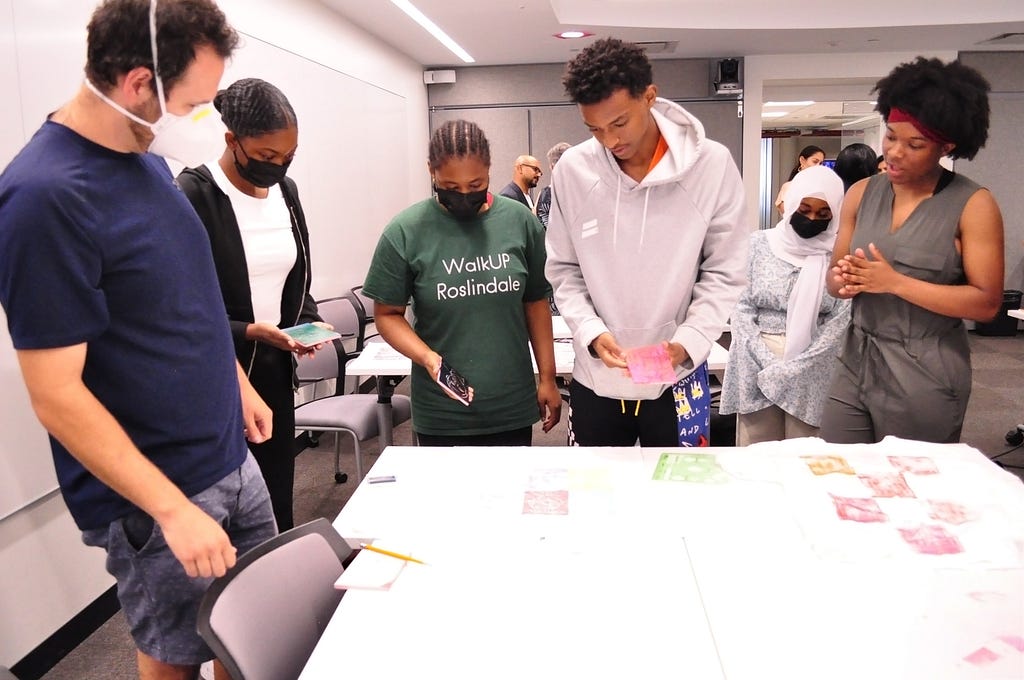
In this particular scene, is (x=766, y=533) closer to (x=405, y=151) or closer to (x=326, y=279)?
(x=326, y=279)

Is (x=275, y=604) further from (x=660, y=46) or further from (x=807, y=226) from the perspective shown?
(x=660, y=46)

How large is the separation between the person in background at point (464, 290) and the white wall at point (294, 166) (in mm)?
1292

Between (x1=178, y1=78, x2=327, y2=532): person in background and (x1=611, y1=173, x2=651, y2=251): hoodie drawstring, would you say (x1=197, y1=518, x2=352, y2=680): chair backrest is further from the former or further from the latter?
(x1=611, y1=173, x2=651, y2=251): hoodie drawstring

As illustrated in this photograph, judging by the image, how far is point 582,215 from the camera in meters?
1.94

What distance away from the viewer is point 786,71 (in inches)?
310

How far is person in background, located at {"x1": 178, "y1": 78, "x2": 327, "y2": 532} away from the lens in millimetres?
1953

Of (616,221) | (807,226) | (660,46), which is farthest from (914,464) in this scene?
(660,46)

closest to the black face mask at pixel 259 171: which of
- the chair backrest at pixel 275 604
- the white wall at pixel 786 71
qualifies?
the chair backrest at pixel 275 604

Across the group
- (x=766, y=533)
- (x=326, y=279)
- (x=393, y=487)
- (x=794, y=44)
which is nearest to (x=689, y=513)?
(x=766, y=533)

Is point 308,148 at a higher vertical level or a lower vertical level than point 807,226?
higher

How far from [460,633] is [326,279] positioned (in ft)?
13.7

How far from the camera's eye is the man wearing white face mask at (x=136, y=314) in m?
1.13

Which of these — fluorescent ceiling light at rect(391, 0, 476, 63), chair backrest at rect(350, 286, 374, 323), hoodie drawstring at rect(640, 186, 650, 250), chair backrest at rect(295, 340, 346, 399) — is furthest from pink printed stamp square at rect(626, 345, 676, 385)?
fluorescent ceiling light at rect(391, 0, 476, 63)

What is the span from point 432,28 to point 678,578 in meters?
5.55
